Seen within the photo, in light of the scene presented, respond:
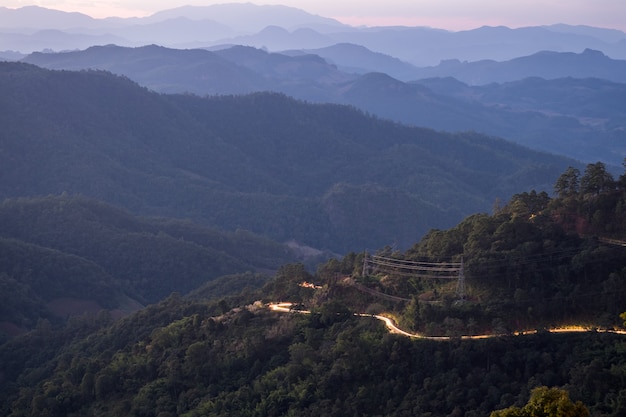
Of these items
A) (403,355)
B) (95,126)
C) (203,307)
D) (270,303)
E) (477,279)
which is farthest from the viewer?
(95,126)

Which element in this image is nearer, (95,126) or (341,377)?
(341,377)

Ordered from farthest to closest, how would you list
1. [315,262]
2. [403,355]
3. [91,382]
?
[315,262]
[91,382]
[403,355]

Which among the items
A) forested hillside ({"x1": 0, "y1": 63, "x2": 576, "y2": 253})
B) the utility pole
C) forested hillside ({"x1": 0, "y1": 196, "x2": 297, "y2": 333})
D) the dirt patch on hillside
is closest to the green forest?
the utility pole

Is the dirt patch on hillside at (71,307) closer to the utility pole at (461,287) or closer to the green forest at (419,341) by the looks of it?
the green forest at (419,341)

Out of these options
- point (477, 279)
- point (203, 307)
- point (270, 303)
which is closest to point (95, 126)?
point (203, 307)

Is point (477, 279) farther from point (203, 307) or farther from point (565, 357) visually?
point (203, 307)

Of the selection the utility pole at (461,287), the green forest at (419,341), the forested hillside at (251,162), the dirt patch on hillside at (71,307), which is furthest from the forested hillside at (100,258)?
the utility pole at (461,287)

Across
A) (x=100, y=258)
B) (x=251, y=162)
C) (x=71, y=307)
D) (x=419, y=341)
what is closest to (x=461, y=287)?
(x=419, y=341)

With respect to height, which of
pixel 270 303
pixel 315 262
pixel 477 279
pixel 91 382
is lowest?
pixel 315 262
